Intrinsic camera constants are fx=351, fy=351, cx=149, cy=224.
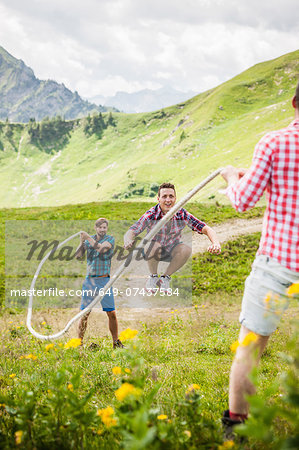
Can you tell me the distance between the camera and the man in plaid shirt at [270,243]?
268 centimetres

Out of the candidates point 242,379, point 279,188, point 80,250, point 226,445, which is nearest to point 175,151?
point 80,250

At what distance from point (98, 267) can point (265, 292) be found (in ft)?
17.5

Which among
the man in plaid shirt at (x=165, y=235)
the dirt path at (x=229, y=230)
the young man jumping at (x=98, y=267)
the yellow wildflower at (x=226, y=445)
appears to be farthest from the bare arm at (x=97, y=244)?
the dirt path at (x=229, y=230)

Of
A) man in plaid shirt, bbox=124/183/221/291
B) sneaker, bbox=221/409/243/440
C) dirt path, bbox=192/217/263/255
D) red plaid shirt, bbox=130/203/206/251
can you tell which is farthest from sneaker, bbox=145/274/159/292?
dirt path, bbox=192/217/263/255

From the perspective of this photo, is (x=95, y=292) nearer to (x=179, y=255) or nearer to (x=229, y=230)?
(x=179, y=255)

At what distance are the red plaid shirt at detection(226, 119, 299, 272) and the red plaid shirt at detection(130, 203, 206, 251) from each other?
10.7 feet

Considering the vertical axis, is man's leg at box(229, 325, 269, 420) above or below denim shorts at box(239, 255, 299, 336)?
below

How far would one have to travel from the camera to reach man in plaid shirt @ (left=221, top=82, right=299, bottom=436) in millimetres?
2684

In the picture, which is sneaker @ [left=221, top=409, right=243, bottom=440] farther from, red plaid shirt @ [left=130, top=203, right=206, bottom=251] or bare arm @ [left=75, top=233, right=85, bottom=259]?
bare arm @ [left=75, top=233, right=85, bottom=259]

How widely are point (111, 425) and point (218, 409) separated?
1586 millimetres

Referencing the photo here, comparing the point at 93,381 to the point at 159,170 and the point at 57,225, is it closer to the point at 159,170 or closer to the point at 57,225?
the point at 57,225

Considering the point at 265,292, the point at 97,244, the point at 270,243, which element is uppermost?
the point at 270,243

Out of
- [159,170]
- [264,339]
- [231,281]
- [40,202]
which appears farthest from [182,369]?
[40,202]

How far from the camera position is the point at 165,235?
7035 millimetres
